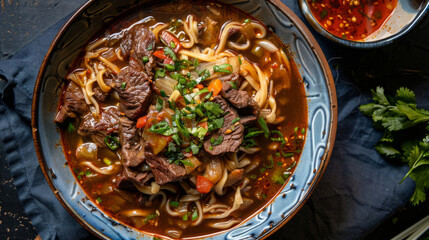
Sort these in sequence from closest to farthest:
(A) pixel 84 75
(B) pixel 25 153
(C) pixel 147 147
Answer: (C) pixel 147 147
(A) pixel 84 75
(B) pixel 25 153

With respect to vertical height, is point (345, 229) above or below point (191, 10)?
below

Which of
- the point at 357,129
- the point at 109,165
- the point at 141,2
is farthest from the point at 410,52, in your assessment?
the point at 109,165

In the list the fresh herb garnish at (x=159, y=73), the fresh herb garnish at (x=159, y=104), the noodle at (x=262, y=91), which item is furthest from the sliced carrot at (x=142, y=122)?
the noodle at (x=262, y=91)

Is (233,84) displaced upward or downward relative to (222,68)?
downward

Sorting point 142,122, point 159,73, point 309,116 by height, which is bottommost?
point 309,116

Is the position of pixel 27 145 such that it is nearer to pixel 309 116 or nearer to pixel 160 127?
pixel 160 127

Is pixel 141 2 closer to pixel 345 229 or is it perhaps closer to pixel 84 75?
pixel 84 75

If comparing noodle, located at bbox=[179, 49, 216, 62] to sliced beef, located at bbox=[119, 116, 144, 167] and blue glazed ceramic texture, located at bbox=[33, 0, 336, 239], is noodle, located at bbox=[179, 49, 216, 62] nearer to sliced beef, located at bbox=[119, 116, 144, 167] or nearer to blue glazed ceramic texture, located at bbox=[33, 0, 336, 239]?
blue glazed ceramic texture, located at bbox=[33, 0, 336, 239]

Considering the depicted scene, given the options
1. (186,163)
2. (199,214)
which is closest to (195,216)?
(199,214)
